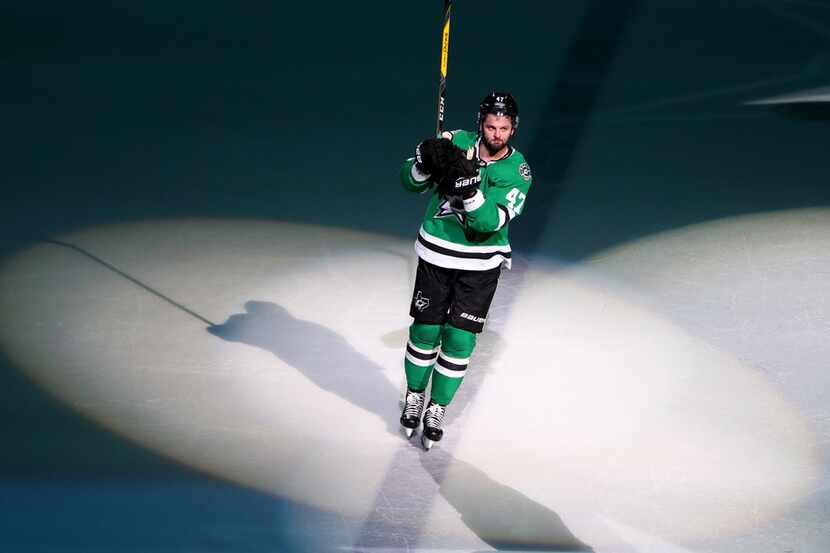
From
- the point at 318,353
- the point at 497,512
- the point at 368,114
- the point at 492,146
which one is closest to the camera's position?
the point at 497,512

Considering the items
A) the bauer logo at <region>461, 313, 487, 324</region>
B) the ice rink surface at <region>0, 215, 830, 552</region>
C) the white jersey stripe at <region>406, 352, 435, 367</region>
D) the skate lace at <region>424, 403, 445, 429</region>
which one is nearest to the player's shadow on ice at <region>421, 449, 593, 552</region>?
the ice rink surface at <region>0, 215, 830, 552</region>

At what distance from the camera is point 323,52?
9195 millimetres

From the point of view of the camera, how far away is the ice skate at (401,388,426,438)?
16.9 feet

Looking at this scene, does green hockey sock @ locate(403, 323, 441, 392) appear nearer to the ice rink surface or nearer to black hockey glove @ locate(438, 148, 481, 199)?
the ice rink surface

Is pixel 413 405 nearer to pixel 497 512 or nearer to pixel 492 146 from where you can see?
pixel 497 512

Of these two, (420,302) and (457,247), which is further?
(420,302)

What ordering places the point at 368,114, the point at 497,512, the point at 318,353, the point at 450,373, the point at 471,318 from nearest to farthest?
1. the point at 497,512
2. the point at 471,318
3. the point at 450,373
4. the point at 318,353
5. the point at 368,114

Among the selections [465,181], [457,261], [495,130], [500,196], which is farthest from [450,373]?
[495,130]

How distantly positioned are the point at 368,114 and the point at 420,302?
3.62 m

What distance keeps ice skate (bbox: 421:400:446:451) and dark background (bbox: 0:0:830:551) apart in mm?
1071

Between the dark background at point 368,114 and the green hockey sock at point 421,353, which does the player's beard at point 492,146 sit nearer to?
the green hockey sock at point 421,353

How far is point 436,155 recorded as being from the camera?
14.9ft

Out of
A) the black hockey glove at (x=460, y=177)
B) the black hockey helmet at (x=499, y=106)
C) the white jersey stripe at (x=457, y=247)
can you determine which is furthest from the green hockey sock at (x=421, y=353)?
the black hockey helmet at (x=499, y=106)

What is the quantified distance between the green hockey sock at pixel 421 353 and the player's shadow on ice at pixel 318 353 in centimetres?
24
